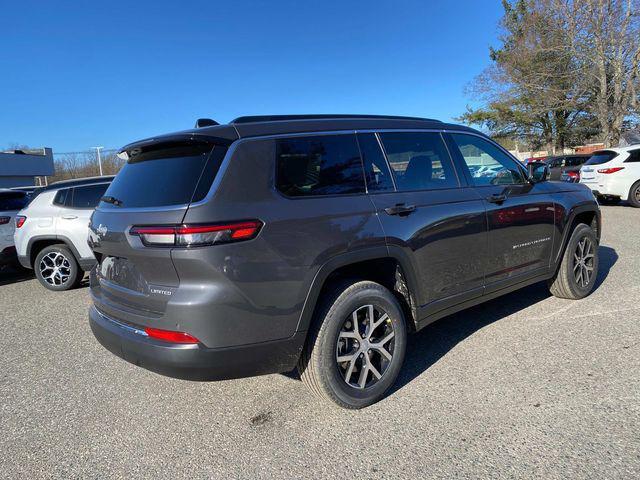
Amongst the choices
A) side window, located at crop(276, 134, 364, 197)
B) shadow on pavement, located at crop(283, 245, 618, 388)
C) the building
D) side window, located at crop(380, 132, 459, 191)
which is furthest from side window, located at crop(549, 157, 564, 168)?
the building

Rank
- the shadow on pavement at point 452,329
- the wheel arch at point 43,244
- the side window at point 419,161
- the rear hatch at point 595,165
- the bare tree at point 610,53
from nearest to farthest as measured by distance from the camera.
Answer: the side window at point 419,161 < the shadow on pavement at point 452,329 < the wheel arch at point 43,244 < the rear hatch at point 595,165 < the bare tree at point 610,53

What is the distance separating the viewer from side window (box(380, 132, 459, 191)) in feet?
11.1

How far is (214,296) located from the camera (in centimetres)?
245

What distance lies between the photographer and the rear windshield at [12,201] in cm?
773

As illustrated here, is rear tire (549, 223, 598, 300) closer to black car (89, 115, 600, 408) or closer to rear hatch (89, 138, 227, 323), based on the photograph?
black car (89, 115, 600, 408)

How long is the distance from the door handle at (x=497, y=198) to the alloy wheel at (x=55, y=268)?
5.99 metres

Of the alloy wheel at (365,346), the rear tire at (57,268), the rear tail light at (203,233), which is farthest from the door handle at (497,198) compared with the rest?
the rear tire at (57,268)

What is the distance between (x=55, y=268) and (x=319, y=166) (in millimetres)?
5593

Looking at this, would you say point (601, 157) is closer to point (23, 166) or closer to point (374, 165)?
point (374, 165)

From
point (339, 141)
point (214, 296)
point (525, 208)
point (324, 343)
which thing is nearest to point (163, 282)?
point (214, 296)

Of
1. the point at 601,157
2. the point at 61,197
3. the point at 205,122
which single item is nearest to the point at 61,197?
the point at 61,197

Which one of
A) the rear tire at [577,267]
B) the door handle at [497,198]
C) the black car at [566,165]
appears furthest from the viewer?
the black car at [566,165]

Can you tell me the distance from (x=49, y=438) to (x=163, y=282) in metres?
1.30

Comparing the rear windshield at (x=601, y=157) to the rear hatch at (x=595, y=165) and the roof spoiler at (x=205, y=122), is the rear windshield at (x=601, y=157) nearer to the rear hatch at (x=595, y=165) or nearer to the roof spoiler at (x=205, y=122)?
the rear hatch at (x=595, y=165)
